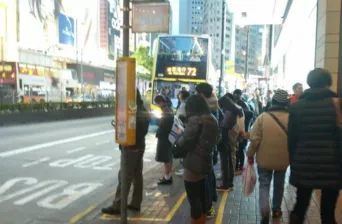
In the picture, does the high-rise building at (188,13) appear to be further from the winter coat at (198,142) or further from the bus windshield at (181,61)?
the winter coat at (198,142)

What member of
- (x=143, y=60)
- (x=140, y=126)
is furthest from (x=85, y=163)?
(x=143, y=60)

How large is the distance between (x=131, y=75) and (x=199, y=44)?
538 inches

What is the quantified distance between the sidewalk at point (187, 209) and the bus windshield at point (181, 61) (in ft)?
34.5

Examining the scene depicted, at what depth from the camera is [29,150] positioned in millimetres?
12258

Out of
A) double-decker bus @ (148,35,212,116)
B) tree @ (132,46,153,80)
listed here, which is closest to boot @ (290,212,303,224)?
double-decker bus @ (148,35,212,116)

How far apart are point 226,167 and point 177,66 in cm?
1097

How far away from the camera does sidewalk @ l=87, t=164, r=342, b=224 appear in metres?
5.51

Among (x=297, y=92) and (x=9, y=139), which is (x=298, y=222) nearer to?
(x=297, y=92)

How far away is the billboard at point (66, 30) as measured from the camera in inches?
2287

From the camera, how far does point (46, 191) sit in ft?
24.5

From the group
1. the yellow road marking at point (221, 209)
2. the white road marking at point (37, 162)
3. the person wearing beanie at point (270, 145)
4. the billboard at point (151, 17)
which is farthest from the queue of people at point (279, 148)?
the white road marking at point (37, 162)

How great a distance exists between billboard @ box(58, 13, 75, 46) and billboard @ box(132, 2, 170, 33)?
55.9 meters

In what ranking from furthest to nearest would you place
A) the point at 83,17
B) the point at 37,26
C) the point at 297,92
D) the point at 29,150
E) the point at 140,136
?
the point at 83,17 → the point at 37,26 → the point at 29,150 → the point at 297,92 → the point at 140,136

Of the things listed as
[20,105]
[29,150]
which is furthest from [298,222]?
[20,105]
